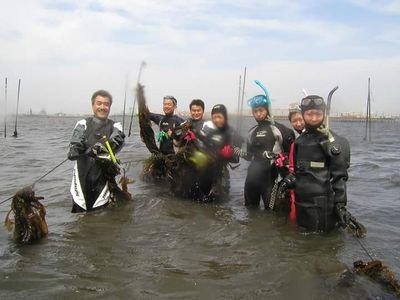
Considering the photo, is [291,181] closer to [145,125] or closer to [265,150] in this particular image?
[265,150]

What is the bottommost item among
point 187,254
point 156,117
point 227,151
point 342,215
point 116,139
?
point 187,254

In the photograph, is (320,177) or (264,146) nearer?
(320,177)

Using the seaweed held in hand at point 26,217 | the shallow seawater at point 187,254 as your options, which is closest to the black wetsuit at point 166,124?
the shallow seawater at point 187,254

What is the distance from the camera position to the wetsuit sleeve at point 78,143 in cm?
543

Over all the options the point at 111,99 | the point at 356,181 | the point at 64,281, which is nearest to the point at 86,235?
the point at 64,281

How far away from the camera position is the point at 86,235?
526 centimetres

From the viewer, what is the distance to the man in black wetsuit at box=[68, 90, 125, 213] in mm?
5551

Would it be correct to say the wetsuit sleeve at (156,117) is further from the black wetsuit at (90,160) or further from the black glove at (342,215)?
the black glove at (342,215)

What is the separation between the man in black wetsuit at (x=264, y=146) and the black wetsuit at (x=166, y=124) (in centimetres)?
253

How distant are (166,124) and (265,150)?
302 centimetres

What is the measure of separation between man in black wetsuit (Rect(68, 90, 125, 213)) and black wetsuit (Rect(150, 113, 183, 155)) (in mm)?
3006

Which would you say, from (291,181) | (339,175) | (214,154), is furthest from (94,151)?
(339,175)

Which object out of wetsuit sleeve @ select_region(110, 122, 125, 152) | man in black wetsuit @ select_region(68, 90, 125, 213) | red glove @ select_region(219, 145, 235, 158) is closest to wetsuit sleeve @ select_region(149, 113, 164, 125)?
red glove @ select_region(219, 145, 235, 158)

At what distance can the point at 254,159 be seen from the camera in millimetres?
6680
